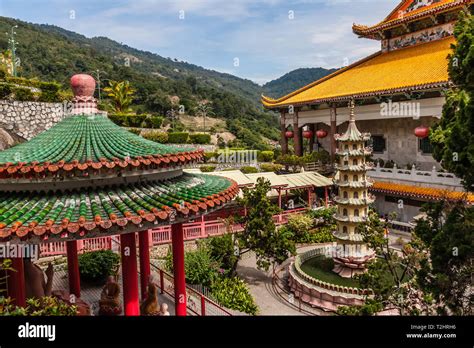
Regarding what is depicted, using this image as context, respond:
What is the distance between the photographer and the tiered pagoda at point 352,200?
1404cm

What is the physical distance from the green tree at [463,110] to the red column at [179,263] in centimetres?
522

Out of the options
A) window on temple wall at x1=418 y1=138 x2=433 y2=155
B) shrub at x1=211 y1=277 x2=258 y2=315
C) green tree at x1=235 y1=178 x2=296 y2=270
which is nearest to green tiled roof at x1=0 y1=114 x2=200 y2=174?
shrub at x1=211 y1=277 x2=258 y2=315

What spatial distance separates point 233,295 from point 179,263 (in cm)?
676

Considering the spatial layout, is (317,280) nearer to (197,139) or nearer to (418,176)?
(418,176)

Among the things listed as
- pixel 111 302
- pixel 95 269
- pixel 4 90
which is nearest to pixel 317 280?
pixel 95 269

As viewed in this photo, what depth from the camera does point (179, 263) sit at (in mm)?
6535

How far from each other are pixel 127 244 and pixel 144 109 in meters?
68.5

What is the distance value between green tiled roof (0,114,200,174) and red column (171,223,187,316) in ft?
3.99

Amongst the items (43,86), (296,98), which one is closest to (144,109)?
(43,86)

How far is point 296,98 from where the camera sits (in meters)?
28.3

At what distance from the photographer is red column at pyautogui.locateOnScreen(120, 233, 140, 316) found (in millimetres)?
5941

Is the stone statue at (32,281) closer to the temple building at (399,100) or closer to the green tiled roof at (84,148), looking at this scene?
the green tiled roof at (84,148)

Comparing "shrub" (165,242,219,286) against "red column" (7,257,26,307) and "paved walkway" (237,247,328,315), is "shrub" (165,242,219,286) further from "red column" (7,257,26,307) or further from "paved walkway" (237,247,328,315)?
"red column" (7,257,26,307)

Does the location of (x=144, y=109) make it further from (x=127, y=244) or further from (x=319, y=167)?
(x=127, y=244)
